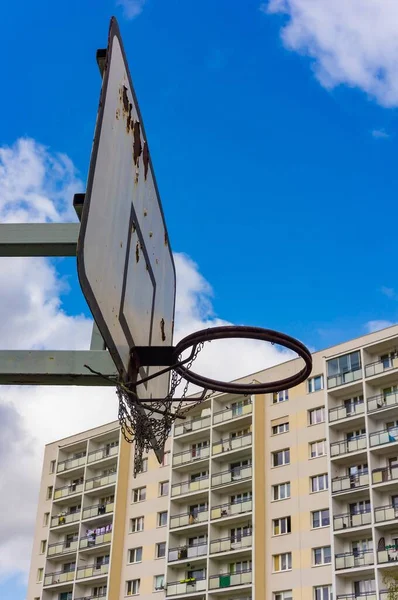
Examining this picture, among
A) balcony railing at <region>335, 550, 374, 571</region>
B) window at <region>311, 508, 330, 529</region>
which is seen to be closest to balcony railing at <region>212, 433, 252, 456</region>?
window at <region>311, 508, 330, 529</region>

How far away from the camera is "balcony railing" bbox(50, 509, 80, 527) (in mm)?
46197

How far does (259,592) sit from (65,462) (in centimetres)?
1663

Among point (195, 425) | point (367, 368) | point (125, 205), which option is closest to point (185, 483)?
point (195, 425)

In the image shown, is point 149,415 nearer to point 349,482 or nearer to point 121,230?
point 121,230

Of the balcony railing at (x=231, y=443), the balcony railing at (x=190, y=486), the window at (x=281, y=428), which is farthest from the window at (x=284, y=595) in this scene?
the window at (x=281, y=428)

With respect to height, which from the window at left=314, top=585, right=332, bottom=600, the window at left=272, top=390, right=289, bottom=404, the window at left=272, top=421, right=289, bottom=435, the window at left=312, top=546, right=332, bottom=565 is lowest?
the window at left=314, top=585, right=332, bottom=600

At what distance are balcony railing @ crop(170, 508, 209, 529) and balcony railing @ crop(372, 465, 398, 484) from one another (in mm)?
9122

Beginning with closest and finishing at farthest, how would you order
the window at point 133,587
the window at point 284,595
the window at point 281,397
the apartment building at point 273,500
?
the apartment building at point 273,500, the window at point 284,595, the window at point 281,397, the window at point 133,587

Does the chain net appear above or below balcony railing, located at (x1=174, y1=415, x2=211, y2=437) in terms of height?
below

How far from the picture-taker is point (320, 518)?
1411 inches

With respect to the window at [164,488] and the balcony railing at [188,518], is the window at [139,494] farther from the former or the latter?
the balcony railing at [188,518]

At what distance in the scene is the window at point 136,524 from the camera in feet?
141

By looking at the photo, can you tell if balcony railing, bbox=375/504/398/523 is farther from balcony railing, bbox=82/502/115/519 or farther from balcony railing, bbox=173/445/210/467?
balcony railing, bbox=82/502/115/519

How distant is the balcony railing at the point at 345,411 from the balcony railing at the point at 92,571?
15.0 metres
